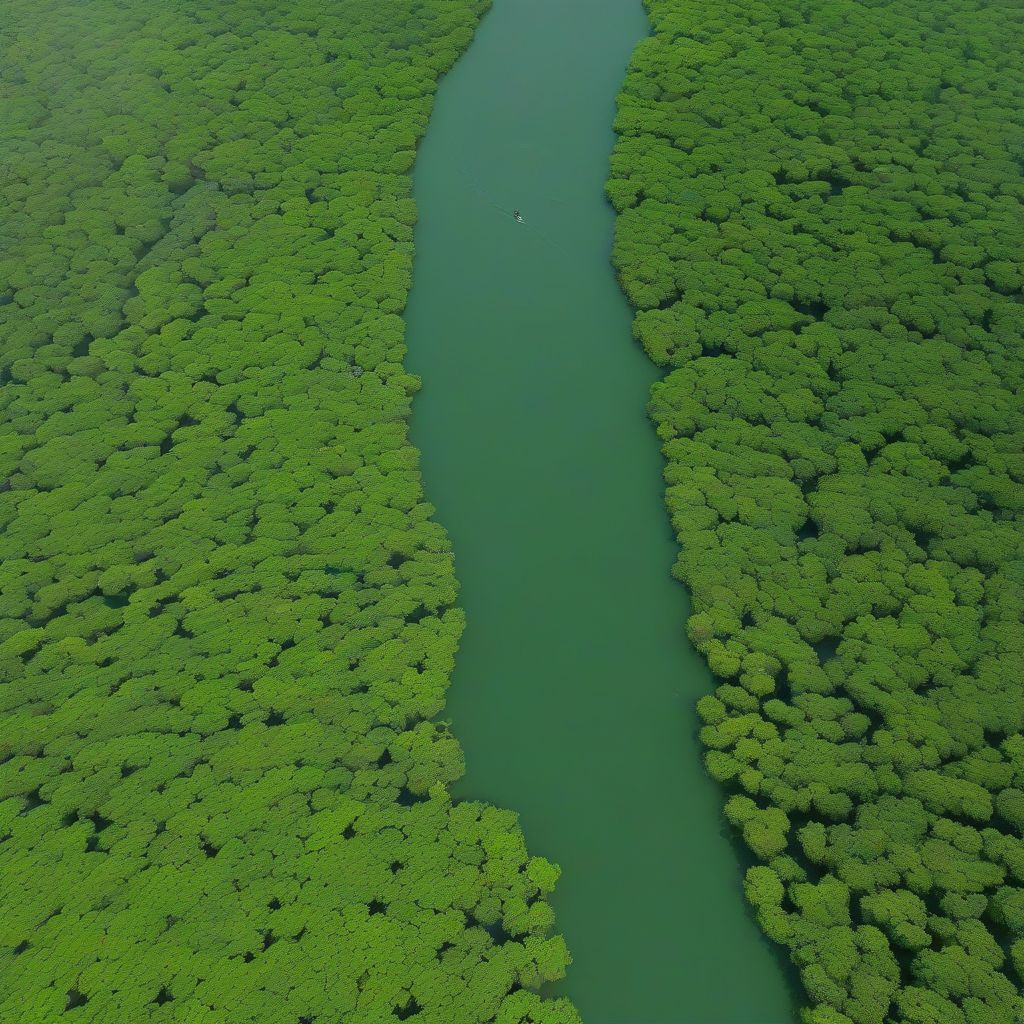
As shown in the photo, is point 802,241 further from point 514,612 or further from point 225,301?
point 225,301

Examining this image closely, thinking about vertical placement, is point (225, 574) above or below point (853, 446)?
below

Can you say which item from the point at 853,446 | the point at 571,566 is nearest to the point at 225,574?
the point at 571,566

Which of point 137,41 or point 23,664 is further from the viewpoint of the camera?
point 137,41

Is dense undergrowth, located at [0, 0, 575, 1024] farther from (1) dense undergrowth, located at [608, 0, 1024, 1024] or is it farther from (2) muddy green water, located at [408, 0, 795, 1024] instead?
(1) dense undergrowth, located at [608, 0, 1024, 1024]

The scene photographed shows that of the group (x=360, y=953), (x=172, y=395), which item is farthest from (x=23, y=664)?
(x=360, y=953)

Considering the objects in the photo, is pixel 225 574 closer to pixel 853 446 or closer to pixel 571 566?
pixel 571 566

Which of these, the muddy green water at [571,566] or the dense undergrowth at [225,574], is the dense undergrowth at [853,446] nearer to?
the muddy green water at [571,566]

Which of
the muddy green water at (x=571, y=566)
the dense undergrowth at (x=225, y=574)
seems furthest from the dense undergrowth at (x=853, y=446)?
the dense undergrowth at (x=225, y=574)

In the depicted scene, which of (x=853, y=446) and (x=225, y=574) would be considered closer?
(x=225, y=574)
